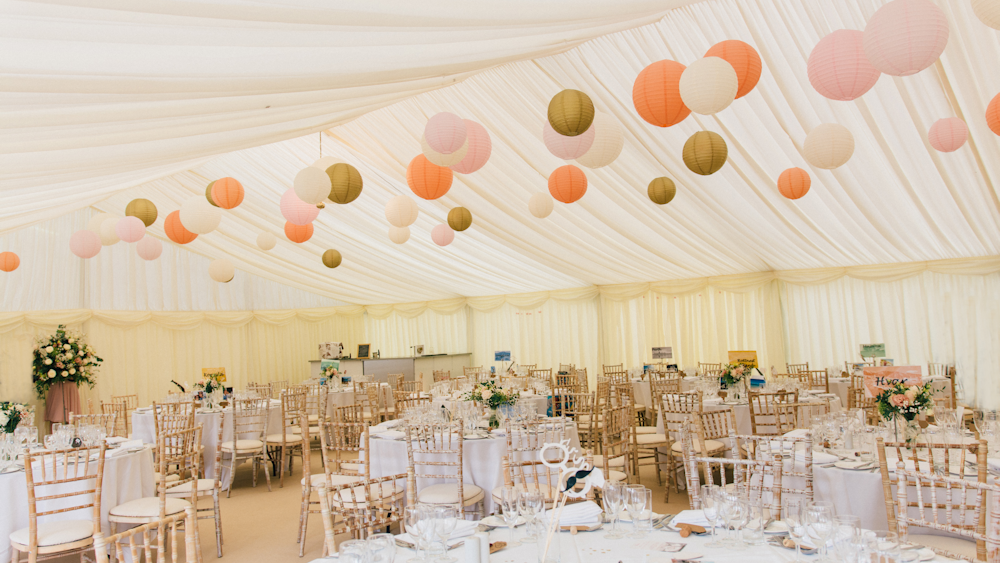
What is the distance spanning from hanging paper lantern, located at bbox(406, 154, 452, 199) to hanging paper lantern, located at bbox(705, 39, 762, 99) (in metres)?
2.48

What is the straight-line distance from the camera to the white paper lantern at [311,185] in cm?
484

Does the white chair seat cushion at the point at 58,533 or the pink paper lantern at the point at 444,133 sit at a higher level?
the pink paper lantern at the point at 444,133

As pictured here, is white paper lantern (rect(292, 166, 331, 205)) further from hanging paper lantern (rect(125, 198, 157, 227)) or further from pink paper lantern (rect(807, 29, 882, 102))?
pink paper lantern (rect(807, 29, 882, 102))

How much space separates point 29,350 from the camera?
10156mm

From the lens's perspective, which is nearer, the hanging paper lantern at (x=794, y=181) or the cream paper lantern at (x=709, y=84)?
the cream paper lantern at (x=709, y=84)

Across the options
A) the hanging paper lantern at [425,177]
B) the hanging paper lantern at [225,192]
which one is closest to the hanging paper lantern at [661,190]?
the hanging paper lantern at [425,177]

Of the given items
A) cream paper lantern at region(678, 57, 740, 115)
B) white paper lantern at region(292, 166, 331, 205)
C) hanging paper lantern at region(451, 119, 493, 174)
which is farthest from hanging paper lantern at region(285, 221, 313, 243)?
cream paper lantern at region(678, 57, 740, 115)

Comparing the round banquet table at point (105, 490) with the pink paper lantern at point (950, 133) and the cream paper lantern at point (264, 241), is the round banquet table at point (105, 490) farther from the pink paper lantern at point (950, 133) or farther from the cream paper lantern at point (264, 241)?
the pink paper lantern at point (950, 133)

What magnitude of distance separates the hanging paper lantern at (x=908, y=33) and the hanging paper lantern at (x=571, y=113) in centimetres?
154

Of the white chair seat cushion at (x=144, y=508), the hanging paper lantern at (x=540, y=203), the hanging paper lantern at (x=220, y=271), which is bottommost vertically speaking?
the white chair seat cushion at (x=144, y=508)

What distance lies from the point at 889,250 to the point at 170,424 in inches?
397

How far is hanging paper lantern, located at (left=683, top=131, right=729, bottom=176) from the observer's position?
14.4ft

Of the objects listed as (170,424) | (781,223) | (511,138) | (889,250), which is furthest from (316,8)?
(889,250)

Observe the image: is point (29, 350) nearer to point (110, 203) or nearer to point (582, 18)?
point (110, 203)
